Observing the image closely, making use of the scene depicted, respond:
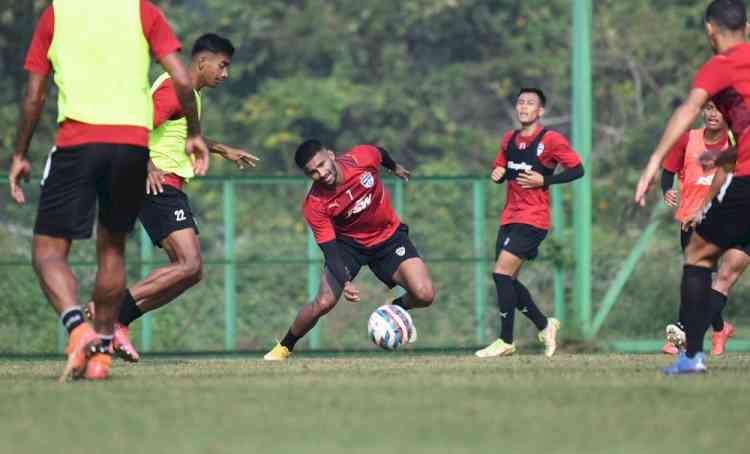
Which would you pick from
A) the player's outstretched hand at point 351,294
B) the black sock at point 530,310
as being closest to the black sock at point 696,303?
the player's outstretched hand at point 351,294

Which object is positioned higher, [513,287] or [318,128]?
[318,128]

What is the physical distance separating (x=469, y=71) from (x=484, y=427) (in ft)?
68.5

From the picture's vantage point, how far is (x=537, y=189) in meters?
15.2

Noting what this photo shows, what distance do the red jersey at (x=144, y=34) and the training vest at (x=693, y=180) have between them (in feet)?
17.9

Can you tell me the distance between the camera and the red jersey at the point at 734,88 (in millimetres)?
10141

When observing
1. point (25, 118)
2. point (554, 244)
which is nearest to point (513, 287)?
point (554, 244)

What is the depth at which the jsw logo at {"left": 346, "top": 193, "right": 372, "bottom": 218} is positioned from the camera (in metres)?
14.2

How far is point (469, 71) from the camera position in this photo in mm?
28281

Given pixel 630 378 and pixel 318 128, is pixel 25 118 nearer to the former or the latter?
pixel 630 378

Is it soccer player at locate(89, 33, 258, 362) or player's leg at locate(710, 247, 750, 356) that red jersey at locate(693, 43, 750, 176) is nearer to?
player's leg at locate(710, 247, 750, 356)

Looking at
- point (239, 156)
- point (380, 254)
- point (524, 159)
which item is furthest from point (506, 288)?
point (239, 156)

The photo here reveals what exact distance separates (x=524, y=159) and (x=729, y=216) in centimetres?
497

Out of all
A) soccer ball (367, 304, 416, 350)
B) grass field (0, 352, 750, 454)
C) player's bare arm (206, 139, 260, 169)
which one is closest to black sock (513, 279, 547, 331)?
soccer ball (367, 304, 416, 350)

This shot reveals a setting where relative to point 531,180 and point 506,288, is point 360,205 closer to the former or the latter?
point 531,180
